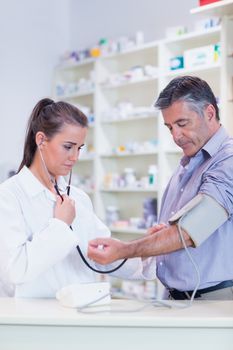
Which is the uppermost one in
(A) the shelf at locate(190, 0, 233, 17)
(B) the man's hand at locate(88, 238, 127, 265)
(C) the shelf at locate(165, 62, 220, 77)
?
(A) the shelf at locate(190, 0, 233, 17)

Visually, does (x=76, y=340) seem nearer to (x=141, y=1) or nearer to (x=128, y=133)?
(x=128, y=133)

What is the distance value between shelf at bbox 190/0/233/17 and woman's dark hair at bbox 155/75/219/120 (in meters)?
1.66

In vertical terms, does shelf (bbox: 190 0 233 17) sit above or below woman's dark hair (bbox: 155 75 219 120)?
above

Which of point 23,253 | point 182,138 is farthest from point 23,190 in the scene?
point 182,138

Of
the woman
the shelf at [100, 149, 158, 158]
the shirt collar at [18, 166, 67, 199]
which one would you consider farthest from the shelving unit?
the shirt collar at [18, 166, 67, 199]

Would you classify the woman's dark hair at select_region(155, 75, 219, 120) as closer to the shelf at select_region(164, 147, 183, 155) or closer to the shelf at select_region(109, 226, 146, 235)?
the shelf at select_region(164, 147, 183, 155)

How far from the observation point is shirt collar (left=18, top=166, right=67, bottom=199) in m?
2.06

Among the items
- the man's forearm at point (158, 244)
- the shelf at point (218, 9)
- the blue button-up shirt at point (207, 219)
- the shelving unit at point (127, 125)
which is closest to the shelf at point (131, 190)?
the shelving unit at point (127, 125)

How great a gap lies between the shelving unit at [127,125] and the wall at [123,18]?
11.4 inches

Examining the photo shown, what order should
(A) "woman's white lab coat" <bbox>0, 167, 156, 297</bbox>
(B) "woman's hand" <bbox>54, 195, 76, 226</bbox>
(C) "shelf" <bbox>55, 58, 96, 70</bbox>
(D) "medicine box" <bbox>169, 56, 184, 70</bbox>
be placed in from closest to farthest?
(A) "woman's white lab coat" <bbox>0, 167, 156, 297</bbox>, (B) "woman's hand" <bbox>54, 195, 76, 226</bbox>, (D) "medicine box" <bbox>169, 56, 184, 70</bbox>, (C) "shelf" <bbox>55, 58, 96, 70</bbox>

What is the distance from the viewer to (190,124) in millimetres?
2109

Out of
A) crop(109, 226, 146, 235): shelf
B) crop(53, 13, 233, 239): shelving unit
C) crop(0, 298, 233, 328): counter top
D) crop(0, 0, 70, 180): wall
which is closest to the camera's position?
crop(0, 298, 233, 328): counter top

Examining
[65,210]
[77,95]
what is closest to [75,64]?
[77,95]

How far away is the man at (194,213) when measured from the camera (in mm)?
1861
